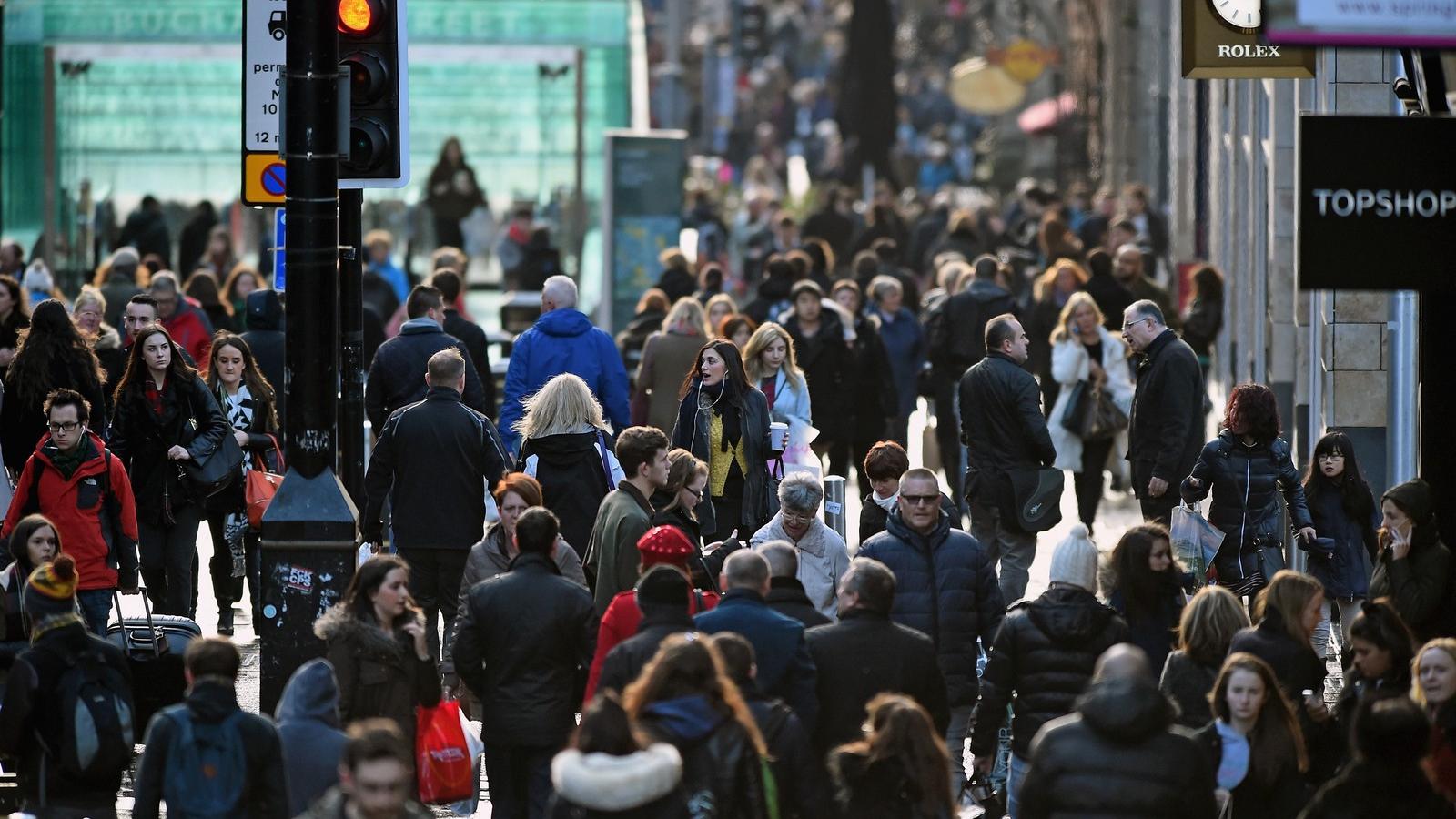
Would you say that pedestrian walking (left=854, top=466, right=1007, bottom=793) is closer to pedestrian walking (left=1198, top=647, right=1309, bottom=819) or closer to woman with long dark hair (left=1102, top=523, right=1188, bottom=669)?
woman with long dark hair (left=1102, top=523, right=1188, bottom=669)

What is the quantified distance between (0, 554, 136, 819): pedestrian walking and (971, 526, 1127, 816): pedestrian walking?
291 centimetres

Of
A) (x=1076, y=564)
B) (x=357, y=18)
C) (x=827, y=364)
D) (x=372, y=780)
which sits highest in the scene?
(x=357, y=18)

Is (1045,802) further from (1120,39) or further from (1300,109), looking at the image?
(1120,39)

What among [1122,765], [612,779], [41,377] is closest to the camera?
[612,779]

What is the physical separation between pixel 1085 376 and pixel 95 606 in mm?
7381

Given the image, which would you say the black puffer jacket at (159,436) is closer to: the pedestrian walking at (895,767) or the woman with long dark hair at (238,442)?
the woman with long dark hair at (238,442)

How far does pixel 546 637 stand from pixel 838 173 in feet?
102

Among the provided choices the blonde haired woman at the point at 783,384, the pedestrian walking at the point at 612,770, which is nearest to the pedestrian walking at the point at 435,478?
the blonde haired woman at the point at 783,384

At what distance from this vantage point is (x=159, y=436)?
13602 millimetres

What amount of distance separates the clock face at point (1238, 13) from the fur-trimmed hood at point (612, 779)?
280 inches

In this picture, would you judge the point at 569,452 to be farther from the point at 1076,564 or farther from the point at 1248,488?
the point at 1076,564

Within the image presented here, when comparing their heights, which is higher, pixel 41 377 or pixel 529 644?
pixel 41 377

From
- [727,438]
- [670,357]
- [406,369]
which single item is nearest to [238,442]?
[406,369]

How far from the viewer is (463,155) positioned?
27.4 metres
